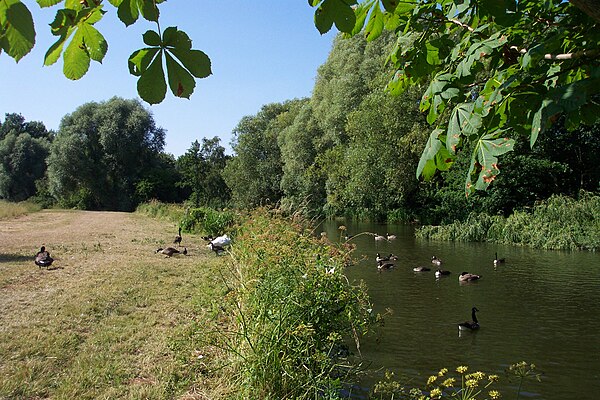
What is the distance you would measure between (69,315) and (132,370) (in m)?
2.31

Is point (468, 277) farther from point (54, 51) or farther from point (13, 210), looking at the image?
point (13, 210)

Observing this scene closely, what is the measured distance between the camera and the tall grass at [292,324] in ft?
14.6

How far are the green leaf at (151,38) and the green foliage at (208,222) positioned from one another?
595 inches

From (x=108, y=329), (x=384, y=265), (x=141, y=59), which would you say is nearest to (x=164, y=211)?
(x=384, y=265)

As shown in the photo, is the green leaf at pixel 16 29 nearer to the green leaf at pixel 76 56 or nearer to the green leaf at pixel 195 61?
the green leaf at pixel 76 56

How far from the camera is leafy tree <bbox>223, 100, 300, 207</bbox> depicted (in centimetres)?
4428

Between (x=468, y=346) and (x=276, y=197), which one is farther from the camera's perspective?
(x=276, y=197)

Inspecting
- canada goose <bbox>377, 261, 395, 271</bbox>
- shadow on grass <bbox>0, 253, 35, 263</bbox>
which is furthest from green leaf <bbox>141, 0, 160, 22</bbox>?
canada goose <bbox>377, 261, 395, 271</bbox>

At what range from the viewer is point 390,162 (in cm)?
2728

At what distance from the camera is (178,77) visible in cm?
129

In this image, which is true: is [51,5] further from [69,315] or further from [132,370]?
[69,315]

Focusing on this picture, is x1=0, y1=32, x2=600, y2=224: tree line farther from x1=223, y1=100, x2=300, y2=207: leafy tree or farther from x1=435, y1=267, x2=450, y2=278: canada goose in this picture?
x1=435, y1=267, x2=450, y2=278: canada goose

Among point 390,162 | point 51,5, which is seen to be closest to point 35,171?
point 390,162

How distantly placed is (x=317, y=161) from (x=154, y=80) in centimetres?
3399
